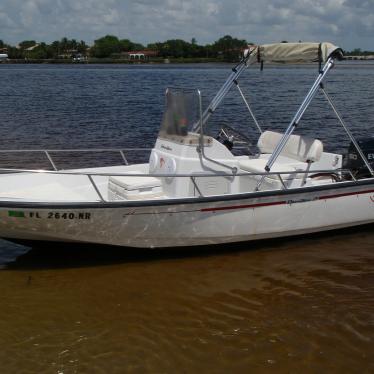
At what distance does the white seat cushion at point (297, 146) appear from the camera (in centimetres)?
777

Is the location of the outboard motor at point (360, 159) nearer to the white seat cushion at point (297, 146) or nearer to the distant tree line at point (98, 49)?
the white seat cushion at point (297, 146)

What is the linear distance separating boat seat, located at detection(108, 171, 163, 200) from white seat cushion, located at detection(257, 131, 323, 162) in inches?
87.4

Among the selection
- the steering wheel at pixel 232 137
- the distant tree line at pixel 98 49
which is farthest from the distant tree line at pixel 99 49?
the steering wheel at pixel 232 137

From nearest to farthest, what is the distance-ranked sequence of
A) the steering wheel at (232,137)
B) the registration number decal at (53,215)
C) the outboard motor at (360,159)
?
the registration number decal at (53,215), the outboard motor at (360,159), the steering wheel at (232,137)

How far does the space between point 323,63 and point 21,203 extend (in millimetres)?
4516

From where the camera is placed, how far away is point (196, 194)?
7.06 m

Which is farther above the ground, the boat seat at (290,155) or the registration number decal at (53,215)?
the boat seat at (290,155)

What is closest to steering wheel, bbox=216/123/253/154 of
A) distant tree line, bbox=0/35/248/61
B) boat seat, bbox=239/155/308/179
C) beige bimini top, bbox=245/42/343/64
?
boat seat, bbox=239/155/308/179

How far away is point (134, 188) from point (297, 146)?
2.81 metres

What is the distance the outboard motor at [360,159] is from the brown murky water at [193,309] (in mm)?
1024

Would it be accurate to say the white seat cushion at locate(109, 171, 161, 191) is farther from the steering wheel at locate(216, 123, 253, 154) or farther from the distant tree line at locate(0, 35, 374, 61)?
the distant tree line at locate(0, 35, 374, 61)

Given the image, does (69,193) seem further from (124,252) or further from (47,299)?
(47,299)

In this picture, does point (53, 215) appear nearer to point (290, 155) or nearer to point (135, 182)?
point (135, 182)

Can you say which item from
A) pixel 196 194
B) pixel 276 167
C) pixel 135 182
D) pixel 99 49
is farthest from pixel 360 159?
pixel 99 49
